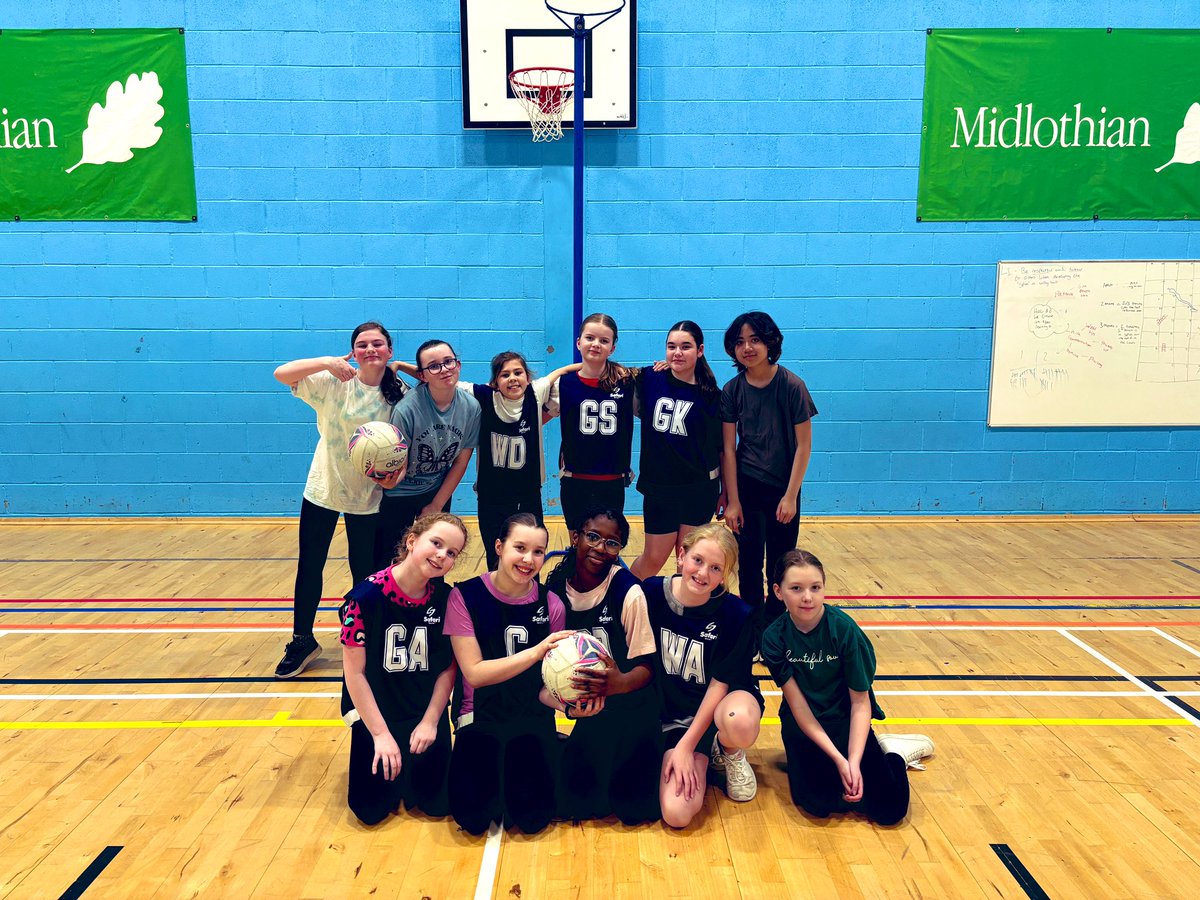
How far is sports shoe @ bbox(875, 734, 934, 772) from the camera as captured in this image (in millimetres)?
3211

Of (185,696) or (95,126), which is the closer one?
(185,696)

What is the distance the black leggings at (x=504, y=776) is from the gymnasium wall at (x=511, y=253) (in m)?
4.44

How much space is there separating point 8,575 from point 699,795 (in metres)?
4.99

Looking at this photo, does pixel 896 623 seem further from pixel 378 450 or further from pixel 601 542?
pixel 378 450

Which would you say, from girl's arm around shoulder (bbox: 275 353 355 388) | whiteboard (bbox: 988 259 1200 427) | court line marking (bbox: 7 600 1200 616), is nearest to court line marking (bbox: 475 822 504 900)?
girl's arm around shoulder (bbox: 275 353 355 388)

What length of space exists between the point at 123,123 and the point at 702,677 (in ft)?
20.8

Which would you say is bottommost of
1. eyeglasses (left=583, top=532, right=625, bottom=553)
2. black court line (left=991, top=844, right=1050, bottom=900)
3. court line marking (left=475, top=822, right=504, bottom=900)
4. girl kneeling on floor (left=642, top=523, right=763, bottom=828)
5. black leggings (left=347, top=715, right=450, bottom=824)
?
court line marking (left=475, top=822, right=504, bottom=900)

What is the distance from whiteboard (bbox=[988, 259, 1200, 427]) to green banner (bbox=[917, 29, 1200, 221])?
0.47 meters

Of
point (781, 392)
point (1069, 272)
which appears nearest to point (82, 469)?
point (781, 392)

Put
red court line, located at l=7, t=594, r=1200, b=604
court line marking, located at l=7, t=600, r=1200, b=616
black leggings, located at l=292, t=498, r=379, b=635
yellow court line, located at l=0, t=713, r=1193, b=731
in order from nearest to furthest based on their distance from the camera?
yellow court line, located at l=0, t=713, r=1193, b=731 < black leggings, located at l=292, t=498, r=379, b=635 < court line marking, located at l=7, t=600, r=1200, b=616 < red court line, located at l=7, t=594, r=1200, b=604

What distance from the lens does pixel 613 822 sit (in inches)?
113

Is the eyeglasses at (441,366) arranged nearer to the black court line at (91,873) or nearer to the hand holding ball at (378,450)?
the hand holding ball at (378,450)

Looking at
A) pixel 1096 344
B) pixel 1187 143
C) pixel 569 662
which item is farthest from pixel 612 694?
pixel 1187 143

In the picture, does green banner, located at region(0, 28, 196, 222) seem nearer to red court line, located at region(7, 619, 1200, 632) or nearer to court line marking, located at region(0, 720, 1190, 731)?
red court line, located at region(7, 619, 1200, 632)
